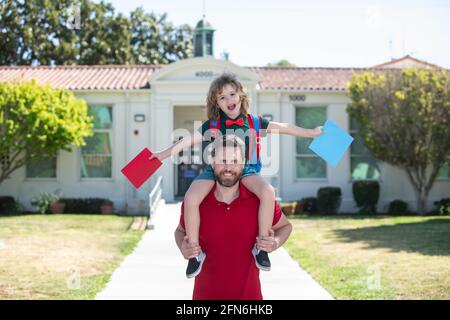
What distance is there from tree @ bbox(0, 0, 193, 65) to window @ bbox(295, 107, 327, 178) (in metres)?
10.8

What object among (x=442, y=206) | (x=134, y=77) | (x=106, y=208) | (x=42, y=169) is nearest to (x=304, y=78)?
(x=134, y=77)

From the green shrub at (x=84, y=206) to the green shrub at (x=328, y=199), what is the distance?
630 cm

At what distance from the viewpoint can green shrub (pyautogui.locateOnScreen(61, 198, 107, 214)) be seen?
18609 mm

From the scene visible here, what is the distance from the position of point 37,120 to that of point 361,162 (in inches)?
378

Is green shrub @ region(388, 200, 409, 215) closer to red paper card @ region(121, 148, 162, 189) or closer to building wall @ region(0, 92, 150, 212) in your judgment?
building wall @ region(0, 92, 150, 212)

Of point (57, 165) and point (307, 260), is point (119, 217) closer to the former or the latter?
point (57, 165)

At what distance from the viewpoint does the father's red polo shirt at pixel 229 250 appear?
3.48 meters

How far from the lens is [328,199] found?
61.5 ft

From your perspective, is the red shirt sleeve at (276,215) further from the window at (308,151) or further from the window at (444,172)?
the window at (444,172)

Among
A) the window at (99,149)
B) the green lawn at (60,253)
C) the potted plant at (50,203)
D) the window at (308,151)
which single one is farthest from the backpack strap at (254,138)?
the window at (99,149)

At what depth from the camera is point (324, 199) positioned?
18.7 meters
